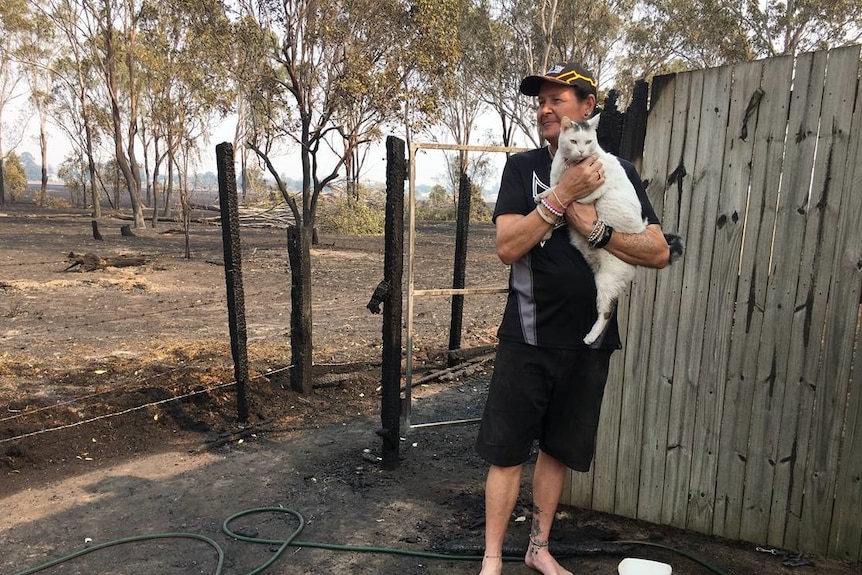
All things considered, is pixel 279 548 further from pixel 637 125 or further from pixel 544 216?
pixel 637 125

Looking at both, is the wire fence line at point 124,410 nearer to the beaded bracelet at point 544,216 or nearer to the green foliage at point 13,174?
the beaded bracelet at point 544,216

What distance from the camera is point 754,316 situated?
288cm

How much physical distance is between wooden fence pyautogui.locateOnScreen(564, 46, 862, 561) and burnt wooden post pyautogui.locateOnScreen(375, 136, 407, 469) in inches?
58.4

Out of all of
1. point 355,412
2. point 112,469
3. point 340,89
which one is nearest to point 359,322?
point 355,412

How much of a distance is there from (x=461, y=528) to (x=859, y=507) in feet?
6.49

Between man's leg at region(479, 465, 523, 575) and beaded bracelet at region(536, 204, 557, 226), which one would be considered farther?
man's leg at region(479, 465, 523, 575)

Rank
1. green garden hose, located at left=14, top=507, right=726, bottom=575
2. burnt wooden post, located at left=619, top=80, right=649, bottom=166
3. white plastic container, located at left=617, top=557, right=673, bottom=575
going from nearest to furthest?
white plastic container, located at left=617, top=557, right=673, bottom=575
green garden hose, located at left=14, top=507, right=726, bottom=575
burnt wooden post, located at left=619, top=80, right=649, bottom=166

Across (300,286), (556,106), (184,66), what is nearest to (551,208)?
(556,106)

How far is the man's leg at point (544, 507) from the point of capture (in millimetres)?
2672

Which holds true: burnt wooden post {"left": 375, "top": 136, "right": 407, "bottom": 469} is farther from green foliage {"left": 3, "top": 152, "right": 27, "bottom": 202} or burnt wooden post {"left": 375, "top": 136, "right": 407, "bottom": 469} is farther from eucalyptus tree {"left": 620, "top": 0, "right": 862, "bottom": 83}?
green foliage {"left": 3, "top": 152, "right": 27, "bottom": 202}

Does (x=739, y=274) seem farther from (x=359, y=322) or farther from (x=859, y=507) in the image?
(x=359, y=322)

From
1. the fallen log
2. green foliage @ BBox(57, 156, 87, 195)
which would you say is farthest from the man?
green foliage @ BBox(57, 156, 87, 195)

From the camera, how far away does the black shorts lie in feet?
7.95

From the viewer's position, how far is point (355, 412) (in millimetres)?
5156
